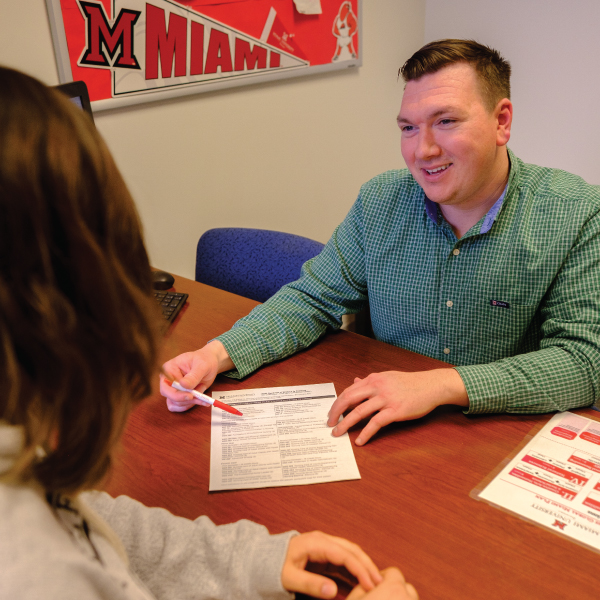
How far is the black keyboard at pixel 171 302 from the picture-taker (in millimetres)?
1415

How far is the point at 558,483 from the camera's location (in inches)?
33.1

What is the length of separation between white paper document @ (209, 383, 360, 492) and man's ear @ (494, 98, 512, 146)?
2.25 feet

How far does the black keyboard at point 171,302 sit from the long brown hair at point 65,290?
33.1 inches

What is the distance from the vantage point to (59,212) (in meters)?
0.48

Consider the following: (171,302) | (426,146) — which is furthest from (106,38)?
(426,146)

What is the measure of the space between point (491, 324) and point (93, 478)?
98 cm

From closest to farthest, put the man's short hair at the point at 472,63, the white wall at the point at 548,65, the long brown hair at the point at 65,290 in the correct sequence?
the long brown hair at the point at 65,290, the man's short hair at the point at 472,63, the white wall at the point at 548,65

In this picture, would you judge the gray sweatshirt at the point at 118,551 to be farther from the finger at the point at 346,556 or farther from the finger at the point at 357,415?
the finger at the point at 357,415

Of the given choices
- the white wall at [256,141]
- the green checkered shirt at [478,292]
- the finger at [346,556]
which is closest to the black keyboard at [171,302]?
the green checkered shirt at [478,292]

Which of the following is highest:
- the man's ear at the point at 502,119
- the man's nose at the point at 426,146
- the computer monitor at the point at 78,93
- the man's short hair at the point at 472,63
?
the man's short hair at the point at 472,63

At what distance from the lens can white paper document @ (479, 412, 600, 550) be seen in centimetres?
78

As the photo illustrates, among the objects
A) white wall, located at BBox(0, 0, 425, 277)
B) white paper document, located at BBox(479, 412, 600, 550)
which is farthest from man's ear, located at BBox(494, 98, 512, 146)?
white wall, located at BBox(0, 0, 425, 277)

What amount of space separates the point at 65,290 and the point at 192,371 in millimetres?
601

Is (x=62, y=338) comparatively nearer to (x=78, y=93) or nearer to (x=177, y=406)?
(x=177, y=406)
